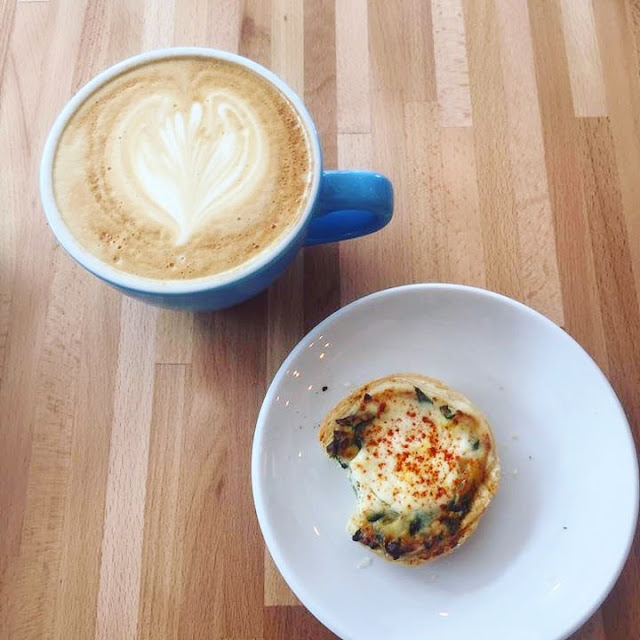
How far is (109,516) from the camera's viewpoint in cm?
90

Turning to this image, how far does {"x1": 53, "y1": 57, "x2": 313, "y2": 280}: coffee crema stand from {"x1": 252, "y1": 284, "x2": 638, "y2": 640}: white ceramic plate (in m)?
0.18

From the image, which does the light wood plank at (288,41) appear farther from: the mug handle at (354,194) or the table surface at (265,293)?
the mug handle at (354,194)

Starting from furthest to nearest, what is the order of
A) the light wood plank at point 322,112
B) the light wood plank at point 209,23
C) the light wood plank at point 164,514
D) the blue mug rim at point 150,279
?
the light wood plank at point 209,23 < the light wood plank at point 322,112 < the light wood plank at point 164,514 < the blue mug rim at point 150,279

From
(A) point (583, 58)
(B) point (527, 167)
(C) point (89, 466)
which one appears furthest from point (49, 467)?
(A) point (583, 58)

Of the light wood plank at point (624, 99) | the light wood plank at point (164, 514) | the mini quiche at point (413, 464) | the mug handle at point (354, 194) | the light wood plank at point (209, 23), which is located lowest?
the light wood plank at point (164, 514)

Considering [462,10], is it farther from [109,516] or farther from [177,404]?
[109,516]

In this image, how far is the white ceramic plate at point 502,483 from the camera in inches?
31.6

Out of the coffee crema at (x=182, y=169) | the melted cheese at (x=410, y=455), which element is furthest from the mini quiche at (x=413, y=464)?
the coffee crema at (x=182, y=169)

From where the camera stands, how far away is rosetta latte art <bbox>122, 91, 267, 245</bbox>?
0.75 meters

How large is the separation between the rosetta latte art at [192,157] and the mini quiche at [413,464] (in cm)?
29

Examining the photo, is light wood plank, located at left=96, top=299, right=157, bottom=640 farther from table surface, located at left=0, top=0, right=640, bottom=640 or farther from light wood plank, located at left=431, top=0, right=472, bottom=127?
light wood plank, located at left=431, top=0, right=472, bottom=127

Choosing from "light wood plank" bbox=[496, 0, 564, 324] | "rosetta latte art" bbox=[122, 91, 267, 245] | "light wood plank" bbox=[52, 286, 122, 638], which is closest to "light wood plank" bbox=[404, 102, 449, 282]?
"light wood plank" bbox=[496, 0, 564, 324]

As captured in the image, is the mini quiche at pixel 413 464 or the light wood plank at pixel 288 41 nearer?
the mini quiche at pixel 413 464

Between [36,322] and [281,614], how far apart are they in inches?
20.2
